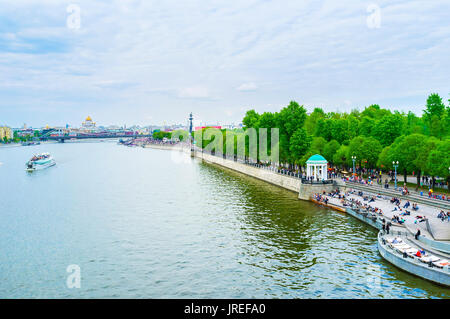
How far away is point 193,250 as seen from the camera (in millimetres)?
33500

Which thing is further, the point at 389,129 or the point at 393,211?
the point at 389,129

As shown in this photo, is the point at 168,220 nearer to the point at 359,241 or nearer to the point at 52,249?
the point at 52,249

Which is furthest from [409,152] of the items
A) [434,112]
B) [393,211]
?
[434,112]

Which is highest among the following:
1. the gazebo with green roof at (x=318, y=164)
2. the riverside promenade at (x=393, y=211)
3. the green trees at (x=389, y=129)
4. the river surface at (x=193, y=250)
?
the green trees at (x=389, y=129)

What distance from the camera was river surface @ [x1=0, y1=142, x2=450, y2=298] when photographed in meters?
25.7

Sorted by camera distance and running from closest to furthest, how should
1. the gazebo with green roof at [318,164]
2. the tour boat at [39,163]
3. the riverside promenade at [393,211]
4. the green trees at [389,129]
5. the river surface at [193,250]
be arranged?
1. the river surface at [193,250]
2. the riverside promenade at [393,211]
3. the gazebo with green roof at [318,164]
4. the green trees at [389,129]
5. the tour boat at [39,163]

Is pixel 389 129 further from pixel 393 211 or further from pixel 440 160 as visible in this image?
pixel 393 211

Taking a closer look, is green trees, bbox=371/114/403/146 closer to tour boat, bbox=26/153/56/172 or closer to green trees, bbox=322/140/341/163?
green trees, bbox=322/140/341/163

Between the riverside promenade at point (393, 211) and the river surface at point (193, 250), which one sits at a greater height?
the riverside promenade at point (393, 211)

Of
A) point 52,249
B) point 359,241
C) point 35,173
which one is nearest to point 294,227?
point 359,241

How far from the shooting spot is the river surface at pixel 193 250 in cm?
2566

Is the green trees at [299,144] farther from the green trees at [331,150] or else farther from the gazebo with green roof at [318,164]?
the gazebo with green roof at [318,164]

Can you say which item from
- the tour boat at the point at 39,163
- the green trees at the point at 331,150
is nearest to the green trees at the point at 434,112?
the green trees at the point at 331,150

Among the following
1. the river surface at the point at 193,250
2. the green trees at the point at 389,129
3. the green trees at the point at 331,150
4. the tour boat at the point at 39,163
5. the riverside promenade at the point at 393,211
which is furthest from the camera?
the tour boat at the point at 39,163
